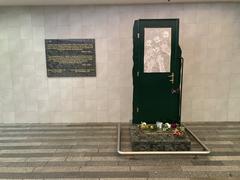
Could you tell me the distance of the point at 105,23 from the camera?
5.13 metres

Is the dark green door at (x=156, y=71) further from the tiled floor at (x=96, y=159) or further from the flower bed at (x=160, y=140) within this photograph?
the tiled floor at (x=96, y=159)

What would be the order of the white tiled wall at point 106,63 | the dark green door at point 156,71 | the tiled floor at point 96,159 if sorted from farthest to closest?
1. the white tiled wall at point 106,63
2. the dark green door at point 156,71
3. the tiled floor at point 96,159

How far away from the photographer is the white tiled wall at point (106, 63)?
16.8 ft

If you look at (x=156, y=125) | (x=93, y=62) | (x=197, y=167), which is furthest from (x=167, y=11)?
(x=197, y=167)

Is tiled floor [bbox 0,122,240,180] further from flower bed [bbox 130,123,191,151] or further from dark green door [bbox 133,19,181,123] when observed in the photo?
dark green door [bbox 133,19,181,123]

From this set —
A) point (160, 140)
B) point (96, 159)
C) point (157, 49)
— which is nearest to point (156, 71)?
point (157, 49)

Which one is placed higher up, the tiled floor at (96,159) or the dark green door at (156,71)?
the dark green door at (156,71)

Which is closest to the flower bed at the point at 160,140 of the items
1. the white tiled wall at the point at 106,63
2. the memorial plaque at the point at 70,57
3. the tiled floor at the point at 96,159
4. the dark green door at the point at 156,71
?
the tiled floor at the point at 96,159

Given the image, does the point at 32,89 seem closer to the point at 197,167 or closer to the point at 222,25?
the point at 197,167

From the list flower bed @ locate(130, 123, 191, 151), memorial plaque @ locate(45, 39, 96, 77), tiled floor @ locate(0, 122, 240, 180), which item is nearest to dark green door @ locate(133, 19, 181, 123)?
flower bed @ locate(130, 123, 191, 151)

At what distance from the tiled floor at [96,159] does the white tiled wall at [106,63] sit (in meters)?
0.64

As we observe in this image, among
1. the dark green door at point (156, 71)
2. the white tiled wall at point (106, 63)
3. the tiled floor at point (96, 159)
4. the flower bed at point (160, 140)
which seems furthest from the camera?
the white tiled wall at point (106, 63)

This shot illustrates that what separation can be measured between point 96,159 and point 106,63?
2363 millimetres

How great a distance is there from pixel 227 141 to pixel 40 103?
159 inches
